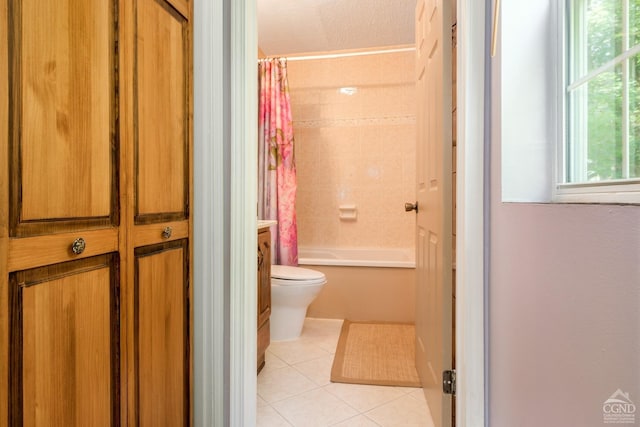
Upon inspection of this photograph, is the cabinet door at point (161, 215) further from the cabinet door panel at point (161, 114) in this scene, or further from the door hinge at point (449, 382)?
the door hinge at point (449, 382)

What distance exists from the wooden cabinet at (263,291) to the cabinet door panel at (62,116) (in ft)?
3.76

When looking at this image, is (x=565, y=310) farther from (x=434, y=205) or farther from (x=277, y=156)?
(x=277, y=156)

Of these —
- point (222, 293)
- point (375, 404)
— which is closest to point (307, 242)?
point (375, 404)

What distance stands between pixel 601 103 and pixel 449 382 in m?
1.08

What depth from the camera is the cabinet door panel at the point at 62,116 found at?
24.6 inches

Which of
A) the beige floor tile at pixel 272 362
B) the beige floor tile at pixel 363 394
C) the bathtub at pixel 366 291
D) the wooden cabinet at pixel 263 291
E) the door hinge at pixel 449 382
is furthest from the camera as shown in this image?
the bathtub at pixel 366 291

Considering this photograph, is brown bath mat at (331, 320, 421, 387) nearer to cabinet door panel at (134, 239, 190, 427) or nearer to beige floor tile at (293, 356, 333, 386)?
beige floor tile at (293, 356, 333, 386)

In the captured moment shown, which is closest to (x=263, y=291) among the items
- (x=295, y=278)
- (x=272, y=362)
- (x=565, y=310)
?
(x=295, y=278)

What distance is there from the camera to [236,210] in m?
1.28

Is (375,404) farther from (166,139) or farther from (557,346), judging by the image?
(166,139)

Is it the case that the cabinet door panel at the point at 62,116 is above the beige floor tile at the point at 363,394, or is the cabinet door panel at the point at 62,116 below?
above

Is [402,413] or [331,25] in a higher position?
[331,25]

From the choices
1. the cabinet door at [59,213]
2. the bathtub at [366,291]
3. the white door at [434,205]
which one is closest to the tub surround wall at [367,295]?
the bathtub at [366,291]

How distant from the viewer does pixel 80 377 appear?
2.46 feet
